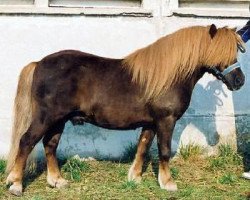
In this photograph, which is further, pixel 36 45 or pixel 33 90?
pixel 36 45

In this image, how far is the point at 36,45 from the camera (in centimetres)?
653

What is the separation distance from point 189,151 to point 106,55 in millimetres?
1685

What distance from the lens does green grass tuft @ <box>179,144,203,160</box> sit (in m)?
6.69

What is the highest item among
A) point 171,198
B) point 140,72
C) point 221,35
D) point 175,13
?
point 175,13

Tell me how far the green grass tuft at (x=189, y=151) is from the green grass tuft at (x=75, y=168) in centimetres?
130

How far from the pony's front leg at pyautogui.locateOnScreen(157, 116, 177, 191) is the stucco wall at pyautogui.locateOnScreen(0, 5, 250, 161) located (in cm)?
123

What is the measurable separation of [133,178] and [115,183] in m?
0.21

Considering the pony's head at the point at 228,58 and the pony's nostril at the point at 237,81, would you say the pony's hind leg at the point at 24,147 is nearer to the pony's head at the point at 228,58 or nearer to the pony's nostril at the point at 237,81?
the pony's head at the point at 228,58

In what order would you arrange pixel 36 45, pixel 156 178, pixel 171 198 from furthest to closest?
pixel 36 45 < pixel 156 178 < pixel 171 198

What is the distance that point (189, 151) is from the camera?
6.70 m

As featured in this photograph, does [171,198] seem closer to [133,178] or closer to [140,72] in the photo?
[133,178]

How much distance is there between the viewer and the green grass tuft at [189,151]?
669cm

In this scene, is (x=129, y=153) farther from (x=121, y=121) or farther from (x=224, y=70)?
(x=224, y=70)

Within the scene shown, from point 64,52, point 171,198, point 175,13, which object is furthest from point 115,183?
point 175,13
